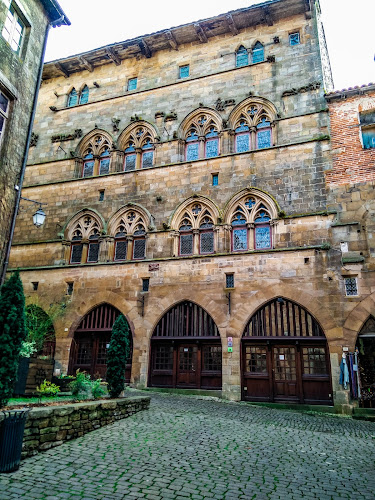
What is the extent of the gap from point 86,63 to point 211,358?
56.9ft

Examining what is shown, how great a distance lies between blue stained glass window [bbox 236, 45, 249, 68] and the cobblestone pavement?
1640cm

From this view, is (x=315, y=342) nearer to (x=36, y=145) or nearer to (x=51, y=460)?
(x=51, y=460)

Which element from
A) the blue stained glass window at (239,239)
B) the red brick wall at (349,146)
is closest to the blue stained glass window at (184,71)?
the red brick wall at (349,146)

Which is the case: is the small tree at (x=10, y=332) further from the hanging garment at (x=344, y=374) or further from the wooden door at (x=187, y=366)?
the hanging garment at (x=344, y=374)

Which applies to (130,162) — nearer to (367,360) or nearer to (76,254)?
(76,254)

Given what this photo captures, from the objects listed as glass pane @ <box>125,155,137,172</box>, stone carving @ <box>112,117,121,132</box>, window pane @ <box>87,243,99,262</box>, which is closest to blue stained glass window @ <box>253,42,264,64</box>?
stone carving @ <box>112,117,121,132</box>

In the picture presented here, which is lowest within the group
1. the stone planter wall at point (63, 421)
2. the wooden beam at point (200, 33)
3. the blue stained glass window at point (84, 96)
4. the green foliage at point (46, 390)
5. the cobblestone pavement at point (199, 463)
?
the cobblestone pavement at point (199, 463)

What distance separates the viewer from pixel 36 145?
22047mm

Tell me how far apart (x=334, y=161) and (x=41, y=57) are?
460 inches

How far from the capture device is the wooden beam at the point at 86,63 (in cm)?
2206

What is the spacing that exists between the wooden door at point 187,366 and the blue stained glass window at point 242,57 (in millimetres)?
13532

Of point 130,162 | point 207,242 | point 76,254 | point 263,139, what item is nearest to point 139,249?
point 207,242

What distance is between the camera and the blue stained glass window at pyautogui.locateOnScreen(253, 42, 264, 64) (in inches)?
756

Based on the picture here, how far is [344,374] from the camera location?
13141 millimetres
